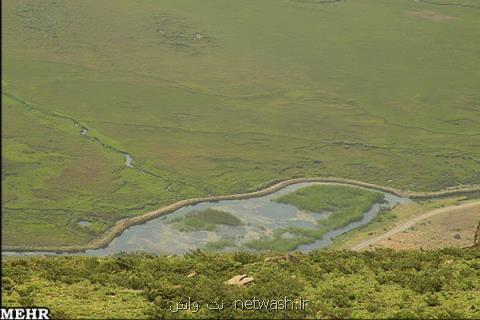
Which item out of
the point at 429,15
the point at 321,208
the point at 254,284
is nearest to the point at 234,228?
the point at 321,208

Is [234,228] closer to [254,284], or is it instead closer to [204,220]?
[204,220]

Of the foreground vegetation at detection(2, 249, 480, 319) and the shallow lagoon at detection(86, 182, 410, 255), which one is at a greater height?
the foreground vegetation at detection(2, 249, 480, 319)

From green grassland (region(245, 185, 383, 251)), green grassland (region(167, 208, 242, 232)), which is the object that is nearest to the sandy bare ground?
green grassland (region(245, 185, 383, 251))

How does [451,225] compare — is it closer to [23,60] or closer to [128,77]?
[128,77]

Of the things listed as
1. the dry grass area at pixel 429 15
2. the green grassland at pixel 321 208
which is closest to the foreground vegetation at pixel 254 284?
the green grassland at pixel 321 208

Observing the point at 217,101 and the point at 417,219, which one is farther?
the point at 217,101

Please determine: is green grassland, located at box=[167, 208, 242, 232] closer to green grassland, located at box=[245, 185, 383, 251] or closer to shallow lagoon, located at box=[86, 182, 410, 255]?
shallow lagoon, located at box=[86, 182, 410, 255]
